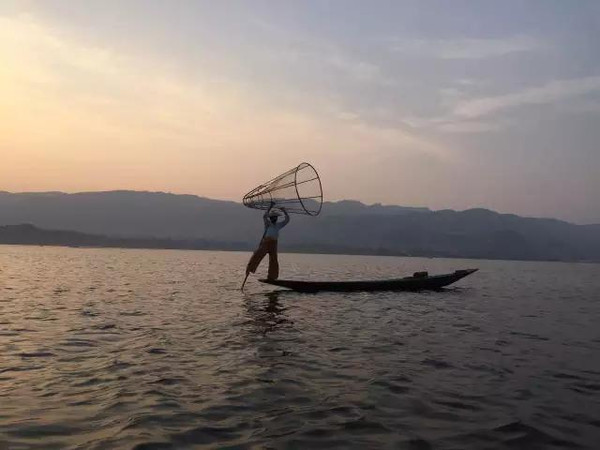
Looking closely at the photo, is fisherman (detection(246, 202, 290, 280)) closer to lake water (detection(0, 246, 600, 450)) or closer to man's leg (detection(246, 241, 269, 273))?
man's leg (detection(246, 241, 269, 273))

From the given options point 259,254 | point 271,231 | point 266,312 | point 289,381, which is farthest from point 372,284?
point 289,381

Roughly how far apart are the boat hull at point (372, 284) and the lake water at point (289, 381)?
9710mm

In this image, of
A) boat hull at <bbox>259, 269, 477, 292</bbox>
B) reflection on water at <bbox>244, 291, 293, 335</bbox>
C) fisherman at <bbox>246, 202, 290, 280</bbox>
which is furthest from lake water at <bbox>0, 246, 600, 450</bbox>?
boat hull at <bbox>259, 269, 477, 292</bbox>

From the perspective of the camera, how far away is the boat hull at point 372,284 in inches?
1288

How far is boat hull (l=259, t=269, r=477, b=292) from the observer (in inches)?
1288

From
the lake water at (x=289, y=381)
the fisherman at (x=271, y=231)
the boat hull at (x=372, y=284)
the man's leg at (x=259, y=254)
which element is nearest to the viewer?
the lake water at (x=289, y=381)

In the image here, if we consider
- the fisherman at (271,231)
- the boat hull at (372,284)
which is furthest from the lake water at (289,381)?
the boat hull at (372,284)

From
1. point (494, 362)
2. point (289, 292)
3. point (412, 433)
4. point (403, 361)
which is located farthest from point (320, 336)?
point (289, 292)

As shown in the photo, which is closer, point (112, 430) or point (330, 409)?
point (112, 430)

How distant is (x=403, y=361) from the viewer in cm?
1386

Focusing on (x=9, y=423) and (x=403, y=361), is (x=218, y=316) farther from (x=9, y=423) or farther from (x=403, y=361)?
(x=9, y=423)

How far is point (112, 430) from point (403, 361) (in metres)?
8.51

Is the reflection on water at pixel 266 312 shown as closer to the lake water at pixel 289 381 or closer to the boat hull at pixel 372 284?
the lake water at pixel 289 381

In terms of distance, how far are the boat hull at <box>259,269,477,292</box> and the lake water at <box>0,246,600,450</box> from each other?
971cm
